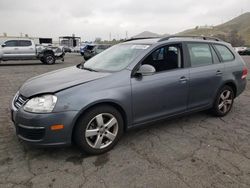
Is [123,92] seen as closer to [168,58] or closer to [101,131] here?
[101,131]

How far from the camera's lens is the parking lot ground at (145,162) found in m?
2.43

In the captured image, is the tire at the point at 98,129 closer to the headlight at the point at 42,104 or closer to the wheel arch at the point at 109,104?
the wheel arch at the point at 109,104

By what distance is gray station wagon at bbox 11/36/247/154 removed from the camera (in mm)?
2639

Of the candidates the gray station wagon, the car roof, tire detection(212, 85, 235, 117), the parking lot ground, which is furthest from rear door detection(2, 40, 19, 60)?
tire detection(212, 85, 235, 117)

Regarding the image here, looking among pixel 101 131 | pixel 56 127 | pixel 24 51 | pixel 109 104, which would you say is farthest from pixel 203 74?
pixel 24 51

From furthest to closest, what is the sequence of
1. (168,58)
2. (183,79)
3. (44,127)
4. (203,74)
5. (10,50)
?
(10,50), (203,74), (168,58), (183,79), (44,127)

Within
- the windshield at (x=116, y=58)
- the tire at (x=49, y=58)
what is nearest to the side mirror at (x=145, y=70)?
the windshield at (x=116, y=58)

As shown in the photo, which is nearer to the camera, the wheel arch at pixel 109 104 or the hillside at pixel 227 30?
the wheel arch at pixel 109 104

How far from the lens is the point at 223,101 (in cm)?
442

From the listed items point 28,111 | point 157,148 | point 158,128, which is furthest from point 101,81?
point 158,128

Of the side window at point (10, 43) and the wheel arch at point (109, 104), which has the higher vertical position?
the side window at point (10, 43)

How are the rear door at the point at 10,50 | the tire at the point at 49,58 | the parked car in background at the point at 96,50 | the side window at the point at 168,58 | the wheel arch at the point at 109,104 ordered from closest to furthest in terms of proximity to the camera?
the wheel arch at the point at 109,104 → the side window at the point at 168,58 → the rear door at the point at 10,50 → the tire at the point at 49,58 → the parked car in background at the point at 96,50

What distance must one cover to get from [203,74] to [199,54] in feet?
1.26

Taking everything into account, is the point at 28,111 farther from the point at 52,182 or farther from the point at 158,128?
the point at 158,128
